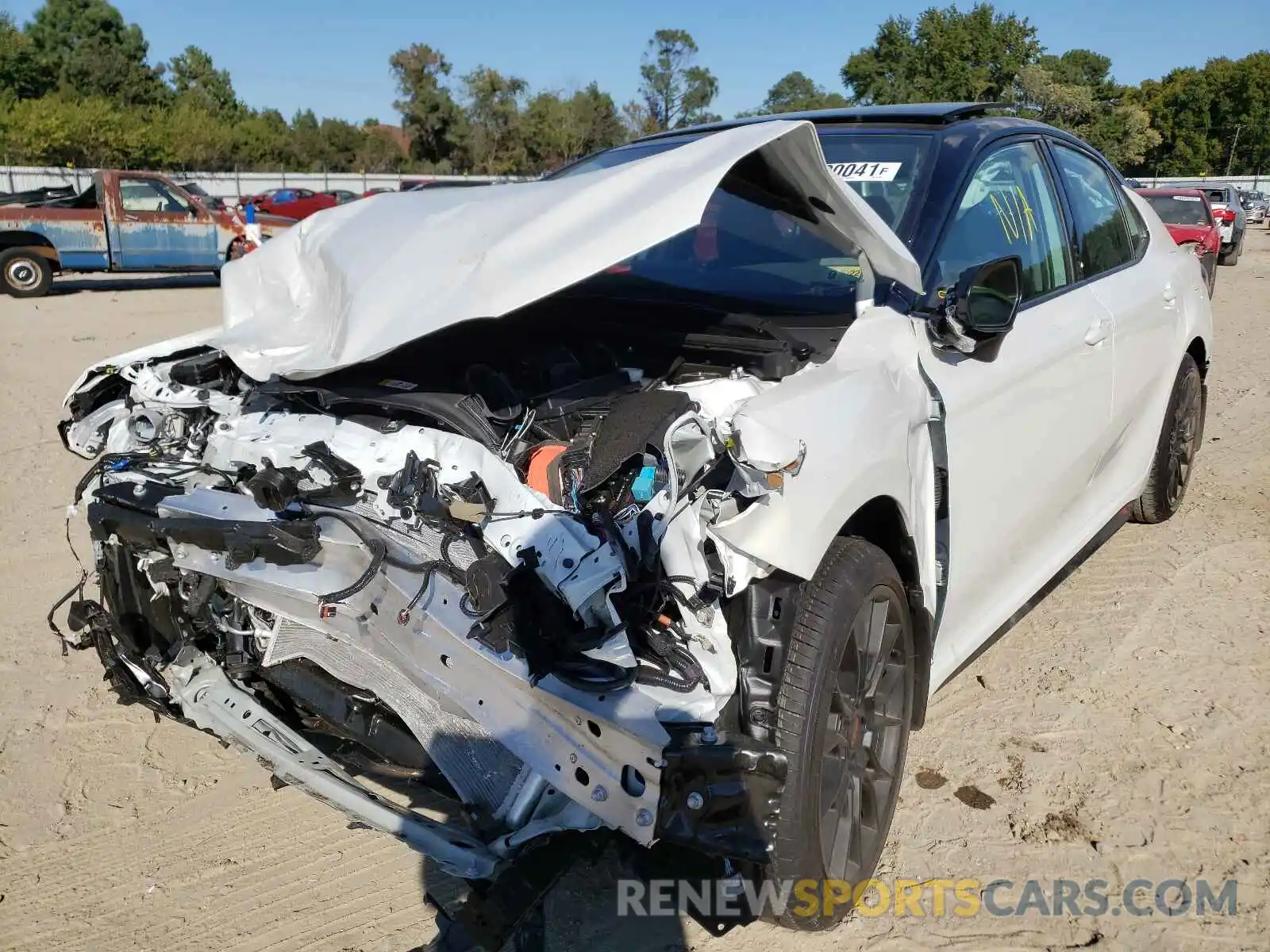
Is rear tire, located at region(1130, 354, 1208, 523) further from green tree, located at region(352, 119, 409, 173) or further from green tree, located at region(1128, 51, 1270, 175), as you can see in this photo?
green tree, located at region(1128, 51, 1270, 175)

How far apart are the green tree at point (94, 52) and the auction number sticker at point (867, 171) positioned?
72.6 metres

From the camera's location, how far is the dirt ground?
102 inches

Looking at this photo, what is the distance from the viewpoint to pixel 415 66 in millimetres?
66812

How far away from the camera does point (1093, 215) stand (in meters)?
3.96

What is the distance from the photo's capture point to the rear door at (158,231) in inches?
642

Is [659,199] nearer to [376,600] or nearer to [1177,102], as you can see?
[376,600]

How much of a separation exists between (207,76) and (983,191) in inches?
3350

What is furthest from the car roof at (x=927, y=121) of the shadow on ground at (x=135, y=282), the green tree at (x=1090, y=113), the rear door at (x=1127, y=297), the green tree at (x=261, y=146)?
the green tree at (x=1090, y=113)

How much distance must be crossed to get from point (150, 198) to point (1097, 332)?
16.6 meters

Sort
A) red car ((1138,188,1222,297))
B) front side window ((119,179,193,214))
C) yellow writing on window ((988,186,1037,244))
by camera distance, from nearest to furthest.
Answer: yellow writing on window ((988,186,1037,244)), front side window ((119,179,193,214)), red car ((1138,188,1222,297))

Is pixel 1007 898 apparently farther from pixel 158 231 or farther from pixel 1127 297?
pixel 158 231

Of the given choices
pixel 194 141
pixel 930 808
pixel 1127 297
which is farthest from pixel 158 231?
pixel 194 141

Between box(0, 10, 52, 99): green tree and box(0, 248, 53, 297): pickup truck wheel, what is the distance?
52.6 metres

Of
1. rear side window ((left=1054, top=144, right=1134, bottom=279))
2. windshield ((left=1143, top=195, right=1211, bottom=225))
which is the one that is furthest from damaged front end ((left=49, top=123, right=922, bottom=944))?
windshield ((left=1143, top=195, right=1211, bottom=225))
